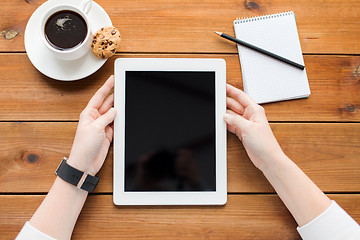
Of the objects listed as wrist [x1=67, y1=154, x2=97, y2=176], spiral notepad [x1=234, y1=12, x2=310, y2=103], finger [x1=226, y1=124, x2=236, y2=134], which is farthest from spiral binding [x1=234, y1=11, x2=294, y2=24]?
wrist [x1=67, y1=154, x2=97, y2=176]

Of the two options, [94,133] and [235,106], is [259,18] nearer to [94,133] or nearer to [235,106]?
[235,106]

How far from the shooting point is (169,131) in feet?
2.65

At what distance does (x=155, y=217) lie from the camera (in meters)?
0.82

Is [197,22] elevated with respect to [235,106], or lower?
elevated


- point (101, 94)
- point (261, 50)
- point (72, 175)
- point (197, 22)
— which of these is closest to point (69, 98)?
point (101, 94)

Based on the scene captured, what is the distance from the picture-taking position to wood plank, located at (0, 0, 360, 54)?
0.84 m

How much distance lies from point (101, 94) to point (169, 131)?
0.19 metres

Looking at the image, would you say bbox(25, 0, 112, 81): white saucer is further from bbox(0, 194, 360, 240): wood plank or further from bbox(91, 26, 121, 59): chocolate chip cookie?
bbox(0, 194, 360, 240): wood plank

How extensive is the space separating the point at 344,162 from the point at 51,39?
797 mm

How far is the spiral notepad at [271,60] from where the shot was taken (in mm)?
839

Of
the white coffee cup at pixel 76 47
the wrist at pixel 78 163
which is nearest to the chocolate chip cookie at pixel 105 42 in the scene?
the white coffee cup at pixel 76 47

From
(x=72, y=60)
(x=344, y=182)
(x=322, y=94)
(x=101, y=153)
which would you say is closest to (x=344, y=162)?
(x=344, y=182)

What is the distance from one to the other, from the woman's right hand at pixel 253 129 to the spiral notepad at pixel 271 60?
0.15 feet

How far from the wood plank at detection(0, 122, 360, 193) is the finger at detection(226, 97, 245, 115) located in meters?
0.07
